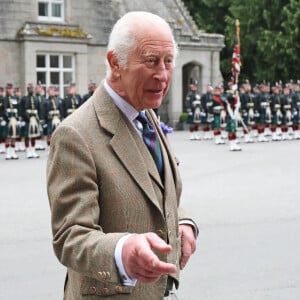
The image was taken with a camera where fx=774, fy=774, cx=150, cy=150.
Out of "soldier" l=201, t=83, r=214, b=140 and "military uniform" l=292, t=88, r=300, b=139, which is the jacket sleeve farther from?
"military uniform" l=292, t=88, r=300, b=139

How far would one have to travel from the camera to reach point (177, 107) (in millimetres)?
30703

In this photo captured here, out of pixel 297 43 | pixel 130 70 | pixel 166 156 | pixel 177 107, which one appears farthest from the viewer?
pixel 297 43

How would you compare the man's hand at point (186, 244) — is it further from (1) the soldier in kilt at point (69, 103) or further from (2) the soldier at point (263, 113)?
(2) the soldier at point (263, 113)

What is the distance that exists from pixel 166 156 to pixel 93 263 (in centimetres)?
66

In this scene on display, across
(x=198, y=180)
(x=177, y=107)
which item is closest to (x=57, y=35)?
(x=177, y=107)

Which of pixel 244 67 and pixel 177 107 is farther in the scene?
pixel 244 67

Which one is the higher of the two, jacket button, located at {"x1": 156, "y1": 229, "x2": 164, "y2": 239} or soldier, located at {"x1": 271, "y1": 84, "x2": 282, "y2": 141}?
jacket button, located at {"x1": 156, "y1": 229, "x2": 164, "y2": 239}

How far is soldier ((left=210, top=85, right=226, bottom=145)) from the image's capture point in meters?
24.0

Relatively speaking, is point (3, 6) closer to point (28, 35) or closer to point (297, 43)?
point (28, 35)

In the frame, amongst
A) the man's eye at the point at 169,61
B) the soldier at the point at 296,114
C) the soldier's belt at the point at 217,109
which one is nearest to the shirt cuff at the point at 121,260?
the man's eye at the point at 169,61

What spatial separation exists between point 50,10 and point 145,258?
26.2 meters

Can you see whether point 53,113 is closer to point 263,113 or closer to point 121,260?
point 263,113

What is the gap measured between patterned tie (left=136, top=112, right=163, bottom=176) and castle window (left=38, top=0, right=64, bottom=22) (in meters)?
25.2

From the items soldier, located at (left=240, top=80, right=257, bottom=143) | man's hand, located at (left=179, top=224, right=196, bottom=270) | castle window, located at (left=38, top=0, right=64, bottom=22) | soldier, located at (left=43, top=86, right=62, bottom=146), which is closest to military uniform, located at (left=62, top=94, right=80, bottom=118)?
soldier, located at (left=43, top=86, right=62, bottom=146)
